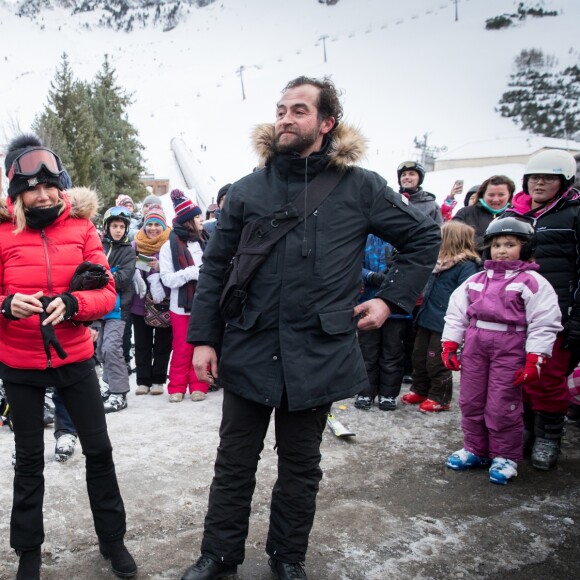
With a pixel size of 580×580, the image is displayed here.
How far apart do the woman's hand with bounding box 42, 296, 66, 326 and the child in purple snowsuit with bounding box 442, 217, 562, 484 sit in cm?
264

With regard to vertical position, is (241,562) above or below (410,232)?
below

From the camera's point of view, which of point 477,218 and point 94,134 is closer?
point 477,218

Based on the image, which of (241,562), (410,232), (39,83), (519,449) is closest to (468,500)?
(519,449)

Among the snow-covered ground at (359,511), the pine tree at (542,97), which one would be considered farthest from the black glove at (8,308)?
the pine tree at (542,97)

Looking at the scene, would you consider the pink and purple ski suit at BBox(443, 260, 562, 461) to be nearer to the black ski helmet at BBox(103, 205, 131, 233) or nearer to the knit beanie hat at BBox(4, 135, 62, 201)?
the knit beanie hat at BBox(4, 135, 62, 201)

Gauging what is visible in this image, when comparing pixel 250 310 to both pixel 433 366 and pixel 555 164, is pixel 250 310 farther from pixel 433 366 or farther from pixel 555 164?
pixel 433 366

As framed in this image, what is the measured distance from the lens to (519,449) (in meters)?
3.81

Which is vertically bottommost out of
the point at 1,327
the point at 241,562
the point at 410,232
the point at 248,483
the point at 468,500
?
the point at 468,500

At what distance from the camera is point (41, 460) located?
2.61 m

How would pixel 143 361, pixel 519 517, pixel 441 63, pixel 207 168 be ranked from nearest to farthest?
1. pixel 519 517
2. pixel 143 361
3. pixel 207 168
4. pixel 441 63

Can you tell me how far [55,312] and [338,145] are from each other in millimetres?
1501

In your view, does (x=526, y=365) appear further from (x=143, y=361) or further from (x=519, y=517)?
(x=143, y=361)

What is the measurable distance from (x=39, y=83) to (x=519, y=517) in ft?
273

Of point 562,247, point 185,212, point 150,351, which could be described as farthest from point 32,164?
point 150,351
